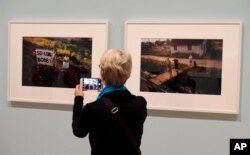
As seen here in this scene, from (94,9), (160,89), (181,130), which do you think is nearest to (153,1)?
(94,9)

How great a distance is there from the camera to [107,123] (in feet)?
5.57

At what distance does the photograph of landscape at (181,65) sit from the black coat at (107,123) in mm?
946

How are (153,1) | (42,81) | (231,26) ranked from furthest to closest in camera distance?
(42,81)
(153,1)
(231,26)

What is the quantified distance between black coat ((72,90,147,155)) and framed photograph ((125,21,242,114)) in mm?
945

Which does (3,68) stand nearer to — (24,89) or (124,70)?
(24,89)

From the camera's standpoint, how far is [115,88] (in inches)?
68.3

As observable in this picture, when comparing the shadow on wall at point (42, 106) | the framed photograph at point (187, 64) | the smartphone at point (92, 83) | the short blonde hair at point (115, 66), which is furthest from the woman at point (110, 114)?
→ the shadow on wall at point (42, 106)

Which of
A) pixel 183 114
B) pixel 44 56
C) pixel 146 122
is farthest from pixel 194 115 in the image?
pixel 44 56

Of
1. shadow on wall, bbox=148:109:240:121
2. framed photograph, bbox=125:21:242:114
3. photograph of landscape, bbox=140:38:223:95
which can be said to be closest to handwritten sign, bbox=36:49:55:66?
framed photograph, bbox=125:21:242:114

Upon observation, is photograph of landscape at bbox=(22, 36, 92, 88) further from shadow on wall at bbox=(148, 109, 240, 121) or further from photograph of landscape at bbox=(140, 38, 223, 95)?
shadow on wall at bbox=(148, 109, 240, 121)

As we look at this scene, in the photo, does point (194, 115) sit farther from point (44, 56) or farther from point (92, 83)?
point (44, 56)

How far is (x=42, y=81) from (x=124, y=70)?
137 cm

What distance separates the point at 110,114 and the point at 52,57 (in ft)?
4.40

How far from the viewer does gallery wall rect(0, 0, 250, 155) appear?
Answer: 2588mm
